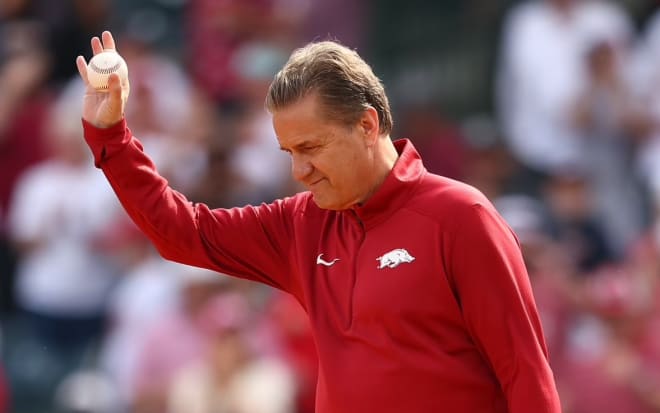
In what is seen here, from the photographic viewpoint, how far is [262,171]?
873 cm

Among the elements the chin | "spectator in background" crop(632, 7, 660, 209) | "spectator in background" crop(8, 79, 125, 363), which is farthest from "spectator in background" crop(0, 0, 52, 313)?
the chin

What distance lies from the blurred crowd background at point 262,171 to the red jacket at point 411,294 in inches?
135

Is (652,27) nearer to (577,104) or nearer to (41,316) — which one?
(577,104)

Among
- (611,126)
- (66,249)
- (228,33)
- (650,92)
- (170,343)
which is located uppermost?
(228,33)

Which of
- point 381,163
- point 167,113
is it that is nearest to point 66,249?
point 167,113

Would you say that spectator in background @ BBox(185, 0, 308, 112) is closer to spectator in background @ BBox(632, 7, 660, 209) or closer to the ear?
spectator in background @ BBox(632, 7, 660, 209)

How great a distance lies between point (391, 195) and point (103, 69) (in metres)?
0.85

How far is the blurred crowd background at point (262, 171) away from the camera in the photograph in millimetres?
7496

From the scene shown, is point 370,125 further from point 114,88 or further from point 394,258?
point 114,88

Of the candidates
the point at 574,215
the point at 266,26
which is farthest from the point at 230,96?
the point at 574,215

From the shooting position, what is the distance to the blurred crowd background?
750 cm

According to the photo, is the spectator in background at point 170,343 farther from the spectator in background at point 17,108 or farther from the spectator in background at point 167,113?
the spectator in background at point 17,108

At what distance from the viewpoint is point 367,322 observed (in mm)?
3453

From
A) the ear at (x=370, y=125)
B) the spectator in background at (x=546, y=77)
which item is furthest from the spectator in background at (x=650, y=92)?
the ear at (x=370, y=125)
